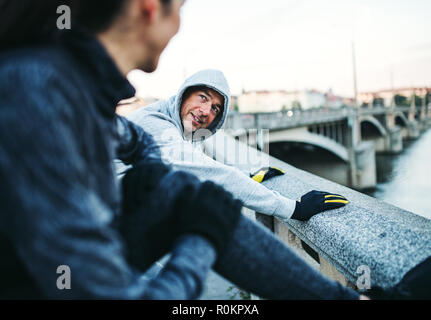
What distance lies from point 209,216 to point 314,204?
37.2 inches

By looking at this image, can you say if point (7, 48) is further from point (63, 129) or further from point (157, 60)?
point (157, 60)

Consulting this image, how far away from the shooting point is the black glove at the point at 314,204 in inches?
61.9

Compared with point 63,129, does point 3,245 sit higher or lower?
lower

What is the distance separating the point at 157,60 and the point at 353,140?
1008 inches

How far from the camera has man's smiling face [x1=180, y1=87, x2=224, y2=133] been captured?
8.34 ft

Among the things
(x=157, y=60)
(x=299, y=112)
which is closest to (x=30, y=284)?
(x=157, y=60)

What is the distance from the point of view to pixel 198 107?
8.38 ft

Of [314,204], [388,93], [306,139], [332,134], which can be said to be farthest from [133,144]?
[388,93]

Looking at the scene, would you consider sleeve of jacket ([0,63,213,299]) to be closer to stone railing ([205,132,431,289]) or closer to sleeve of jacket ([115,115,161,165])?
sleeve of jacket ([115,115,161,165])

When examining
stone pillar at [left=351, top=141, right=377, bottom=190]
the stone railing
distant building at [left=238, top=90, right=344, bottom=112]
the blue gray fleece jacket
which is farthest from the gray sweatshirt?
distant building at [left=238, top=90, right=344, bottom=112]

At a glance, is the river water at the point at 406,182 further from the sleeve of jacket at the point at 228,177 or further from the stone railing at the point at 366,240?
the sleeve of jacket at the point at 228,177

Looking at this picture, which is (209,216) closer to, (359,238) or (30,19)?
(30,19)

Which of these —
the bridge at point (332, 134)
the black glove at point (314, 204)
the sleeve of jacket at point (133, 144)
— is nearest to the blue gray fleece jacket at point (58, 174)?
the sleeve of jacket at point (133, 144)
